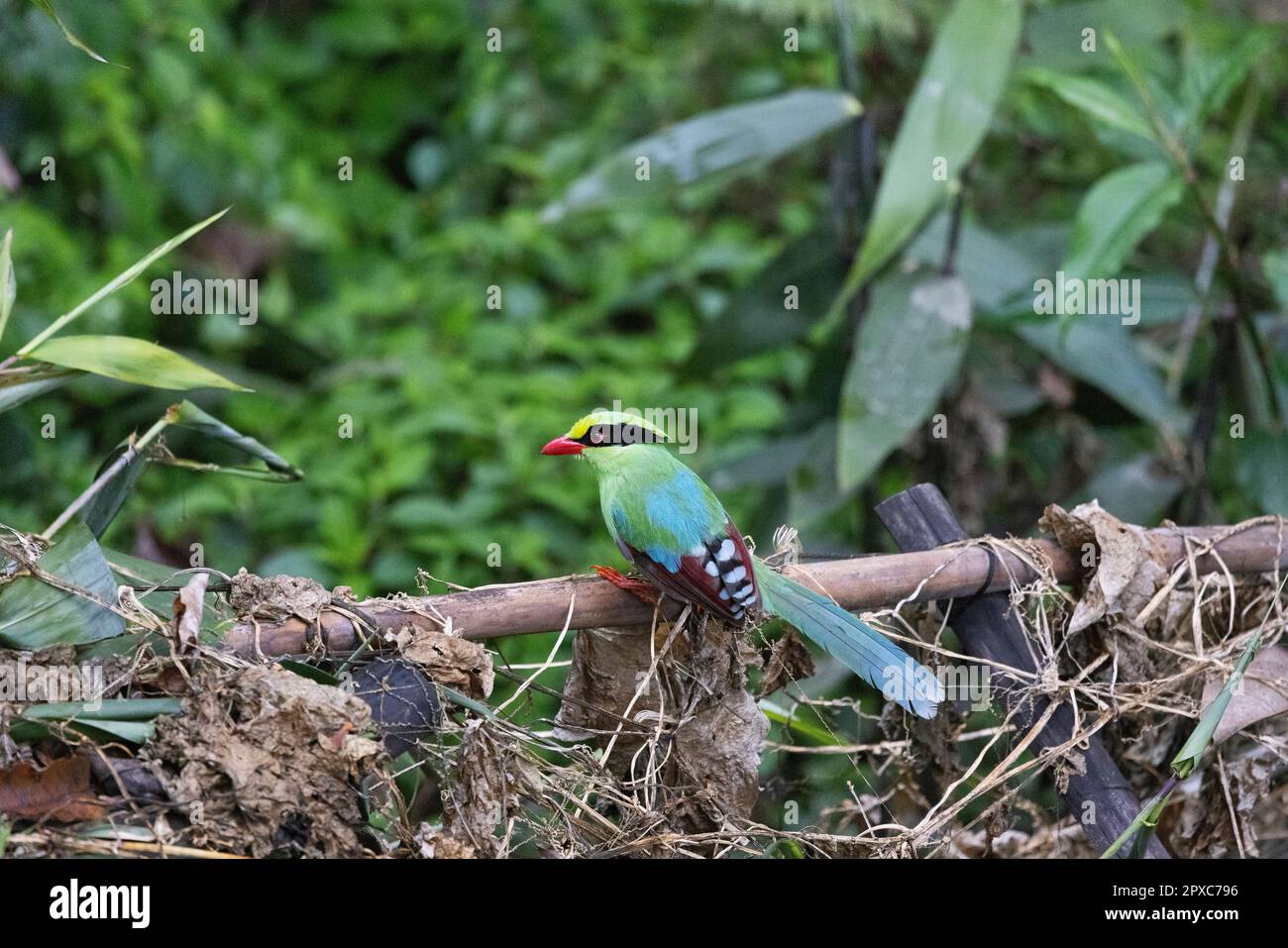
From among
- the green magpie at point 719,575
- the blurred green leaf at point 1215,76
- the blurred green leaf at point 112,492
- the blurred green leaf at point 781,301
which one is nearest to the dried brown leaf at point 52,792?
the blurred green leaf at point 112,492

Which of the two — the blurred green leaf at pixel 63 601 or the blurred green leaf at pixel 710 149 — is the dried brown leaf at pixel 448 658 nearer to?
the blurred green leaf at pixel 63 601

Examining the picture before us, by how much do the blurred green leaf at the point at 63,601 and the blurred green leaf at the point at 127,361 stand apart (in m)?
0.25

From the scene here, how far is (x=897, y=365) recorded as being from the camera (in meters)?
3.37

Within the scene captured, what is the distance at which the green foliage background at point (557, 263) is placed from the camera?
144 inches

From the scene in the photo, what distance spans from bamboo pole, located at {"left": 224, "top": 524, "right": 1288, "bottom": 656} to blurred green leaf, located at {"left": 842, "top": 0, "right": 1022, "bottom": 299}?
4.07 feet

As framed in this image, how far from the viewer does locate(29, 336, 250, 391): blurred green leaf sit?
185 cm

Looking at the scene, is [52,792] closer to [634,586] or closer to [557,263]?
[634,586]

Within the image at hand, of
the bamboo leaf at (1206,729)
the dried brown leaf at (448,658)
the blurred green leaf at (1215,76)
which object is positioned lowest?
the bamboo leaf at (1206,729)

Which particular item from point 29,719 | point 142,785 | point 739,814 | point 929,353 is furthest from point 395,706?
point 929,353

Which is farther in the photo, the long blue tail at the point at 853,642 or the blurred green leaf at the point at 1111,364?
the blurred green leaf at the point at 1111,364

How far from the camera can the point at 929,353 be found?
3.38 meters

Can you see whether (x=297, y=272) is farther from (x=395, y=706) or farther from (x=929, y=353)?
(x=395, y=706)

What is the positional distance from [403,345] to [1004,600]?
3.52m

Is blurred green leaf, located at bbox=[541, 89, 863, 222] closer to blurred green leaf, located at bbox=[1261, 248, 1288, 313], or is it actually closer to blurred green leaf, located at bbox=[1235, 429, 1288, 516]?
blurred green leaf, located at bbox=[1261, 248, 1288, 313]
